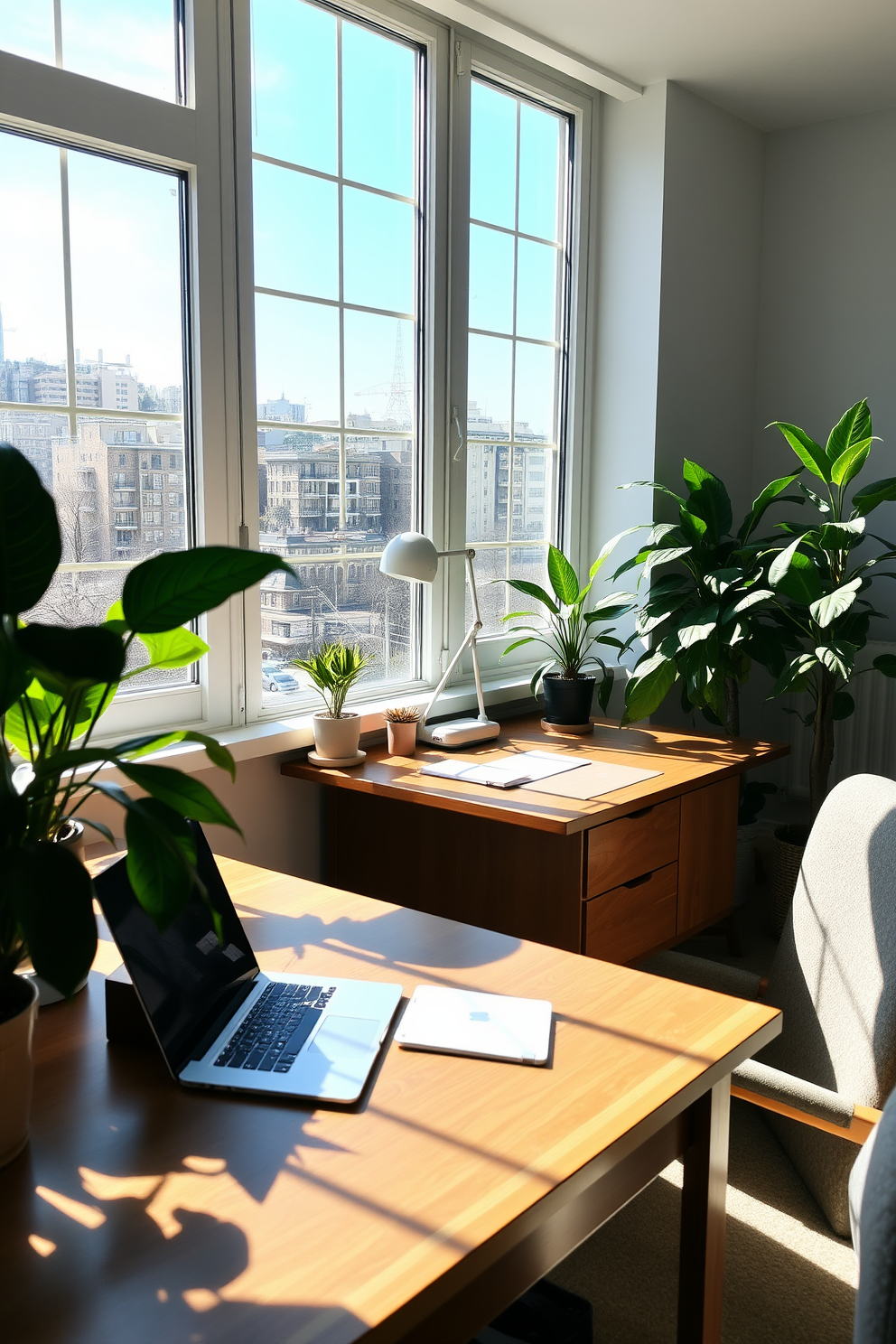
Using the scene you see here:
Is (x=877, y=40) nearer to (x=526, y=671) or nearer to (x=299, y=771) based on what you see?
(x=526, y=671)

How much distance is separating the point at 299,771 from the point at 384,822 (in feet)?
0.87

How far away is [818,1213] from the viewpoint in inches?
87.6

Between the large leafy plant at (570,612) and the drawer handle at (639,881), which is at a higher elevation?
the large leafy plant at (570,612)

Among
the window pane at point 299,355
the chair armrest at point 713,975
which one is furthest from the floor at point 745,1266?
the window pane at point 299,355

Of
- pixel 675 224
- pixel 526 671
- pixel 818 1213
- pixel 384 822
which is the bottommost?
pixel 818 1213

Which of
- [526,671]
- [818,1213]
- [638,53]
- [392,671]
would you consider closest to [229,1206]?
[818,1213]

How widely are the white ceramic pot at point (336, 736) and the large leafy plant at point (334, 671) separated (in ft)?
0.07

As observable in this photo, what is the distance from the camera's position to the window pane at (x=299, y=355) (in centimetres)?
273

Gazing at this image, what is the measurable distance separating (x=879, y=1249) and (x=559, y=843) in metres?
1.75

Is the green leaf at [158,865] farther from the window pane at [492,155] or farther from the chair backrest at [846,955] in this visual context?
the window pane at [492,155]

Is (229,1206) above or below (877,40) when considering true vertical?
below

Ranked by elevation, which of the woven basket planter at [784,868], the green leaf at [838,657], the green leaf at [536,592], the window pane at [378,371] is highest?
the window pane at [378,371]

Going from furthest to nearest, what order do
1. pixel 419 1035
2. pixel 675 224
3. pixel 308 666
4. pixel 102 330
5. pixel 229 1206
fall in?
pixel 675 224 < pixel 308 666 < pixel 102 330 < pixel 419 1035 < pixel 229 1206

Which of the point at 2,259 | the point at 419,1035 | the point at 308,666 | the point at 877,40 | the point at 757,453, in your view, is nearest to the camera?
the point at 419,1035
